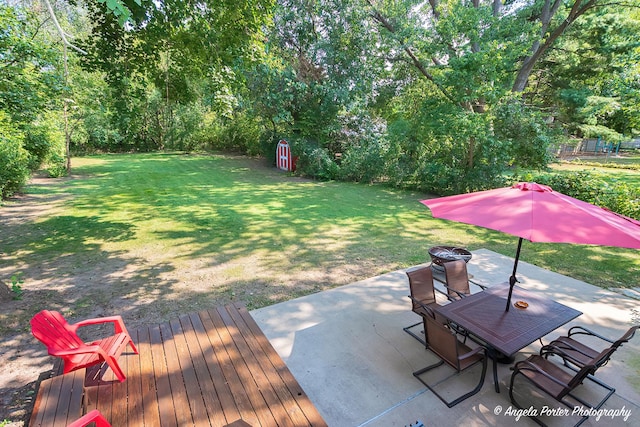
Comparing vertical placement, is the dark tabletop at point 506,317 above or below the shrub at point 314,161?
below

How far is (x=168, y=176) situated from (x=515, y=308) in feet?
51.1

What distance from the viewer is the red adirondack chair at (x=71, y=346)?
2500mm

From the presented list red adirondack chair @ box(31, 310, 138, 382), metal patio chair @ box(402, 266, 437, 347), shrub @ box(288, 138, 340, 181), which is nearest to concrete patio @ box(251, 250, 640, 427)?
metal patio chair @ box(402, 266, 437, 347)

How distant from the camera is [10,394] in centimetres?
298

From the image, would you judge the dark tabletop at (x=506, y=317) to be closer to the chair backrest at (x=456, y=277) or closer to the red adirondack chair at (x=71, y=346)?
the chair backrest at (x=456, y=277)

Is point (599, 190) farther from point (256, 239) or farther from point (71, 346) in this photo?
point (71, 346)

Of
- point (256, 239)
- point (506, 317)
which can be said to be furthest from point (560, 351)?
point (256, 239)

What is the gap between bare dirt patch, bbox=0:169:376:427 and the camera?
137 inches

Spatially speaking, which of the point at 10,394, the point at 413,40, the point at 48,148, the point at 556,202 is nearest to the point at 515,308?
Result: the point at 556,202

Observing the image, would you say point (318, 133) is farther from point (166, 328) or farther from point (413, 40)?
point (166, 328)

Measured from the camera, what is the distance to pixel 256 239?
24.7ft

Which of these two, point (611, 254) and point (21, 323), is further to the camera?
point (611, 254)

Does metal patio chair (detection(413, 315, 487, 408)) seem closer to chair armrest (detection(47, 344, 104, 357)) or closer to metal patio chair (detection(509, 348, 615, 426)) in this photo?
metal patio chair (detection(509, 348, 615, 426))

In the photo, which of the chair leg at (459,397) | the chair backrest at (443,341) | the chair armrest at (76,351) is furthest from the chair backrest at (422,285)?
the chair armrest at (76,351)
